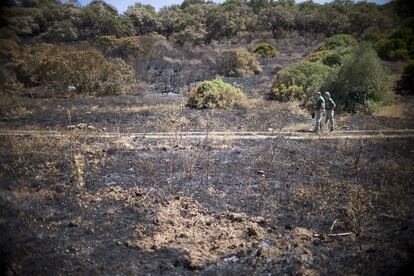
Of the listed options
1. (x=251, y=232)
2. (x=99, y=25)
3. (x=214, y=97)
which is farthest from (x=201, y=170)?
(x=99, y=25)

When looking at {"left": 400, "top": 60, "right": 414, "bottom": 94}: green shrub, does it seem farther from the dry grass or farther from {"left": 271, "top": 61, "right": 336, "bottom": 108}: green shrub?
{"left": 271, "top": 61, "right": 336, "bottom": 108}: green shrub

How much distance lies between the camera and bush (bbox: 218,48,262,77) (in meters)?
27.0

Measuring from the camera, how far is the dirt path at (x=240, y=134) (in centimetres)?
1277

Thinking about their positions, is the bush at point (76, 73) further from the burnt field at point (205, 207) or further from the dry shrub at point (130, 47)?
the burnt field at point (205, 207)

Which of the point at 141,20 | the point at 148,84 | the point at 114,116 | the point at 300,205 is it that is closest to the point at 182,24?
the point at 141,20

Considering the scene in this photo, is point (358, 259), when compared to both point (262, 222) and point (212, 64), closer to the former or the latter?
point (262, 222)

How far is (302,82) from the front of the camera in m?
20.1

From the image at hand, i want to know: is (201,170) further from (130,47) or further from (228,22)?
(228,22)

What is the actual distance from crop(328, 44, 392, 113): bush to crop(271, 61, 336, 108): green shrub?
1.02 metres

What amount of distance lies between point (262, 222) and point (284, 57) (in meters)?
28.6

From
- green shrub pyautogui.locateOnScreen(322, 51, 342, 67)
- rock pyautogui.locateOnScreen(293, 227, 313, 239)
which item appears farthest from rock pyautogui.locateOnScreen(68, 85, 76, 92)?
rock pyautogui.locateOnScreen(293, 227, 313, 239)

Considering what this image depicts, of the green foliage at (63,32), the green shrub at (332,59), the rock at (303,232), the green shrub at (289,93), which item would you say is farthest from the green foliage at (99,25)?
the rock at (303,232)

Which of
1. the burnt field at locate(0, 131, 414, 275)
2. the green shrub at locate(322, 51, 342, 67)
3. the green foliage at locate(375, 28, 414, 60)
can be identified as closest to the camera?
the burnt field at locate(0, 131, 414, 275)

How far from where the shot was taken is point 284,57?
3412 centimetres
